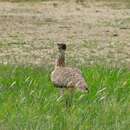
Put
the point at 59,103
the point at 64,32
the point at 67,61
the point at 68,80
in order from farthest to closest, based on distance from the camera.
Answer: the point at 64,32 → the point at 67,61 → the point at 68,80 → the point at 59,103

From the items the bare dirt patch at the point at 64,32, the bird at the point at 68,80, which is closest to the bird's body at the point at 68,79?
the bird at the point at 68,80

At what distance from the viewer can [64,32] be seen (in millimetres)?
14047

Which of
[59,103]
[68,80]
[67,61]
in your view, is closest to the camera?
[59,103]

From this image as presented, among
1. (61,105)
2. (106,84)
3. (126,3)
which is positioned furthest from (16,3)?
(61,105)

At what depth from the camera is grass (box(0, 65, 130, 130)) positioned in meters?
6.60

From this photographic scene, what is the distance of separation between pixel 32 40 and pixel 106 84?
4.63 m

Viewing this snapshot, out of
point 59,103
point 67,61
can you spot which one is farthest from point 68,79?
point 67,61

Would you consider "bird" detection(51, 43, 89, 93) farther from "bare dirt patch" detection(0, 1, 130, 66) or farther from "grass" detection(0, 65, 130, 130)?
"bare dirt patch" detection(0, 1, 130, 66)

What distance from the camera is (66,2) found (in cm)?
1784

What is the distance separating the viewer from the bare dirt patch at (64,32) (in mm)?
11633

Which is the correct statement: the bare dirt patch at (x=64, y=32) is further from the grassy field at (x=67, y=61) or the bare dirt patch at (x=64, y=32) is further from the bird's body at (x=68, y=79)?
the bird's body at (x=68, y=79)

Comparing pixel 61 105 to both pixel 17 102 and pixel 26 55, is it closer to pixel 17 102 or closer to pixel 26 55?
pixel 17 102

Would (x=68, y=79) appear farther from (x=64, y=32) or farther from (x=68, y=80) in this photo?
(x=64, y=32)

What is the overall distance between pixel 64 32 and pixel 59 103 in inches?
266
